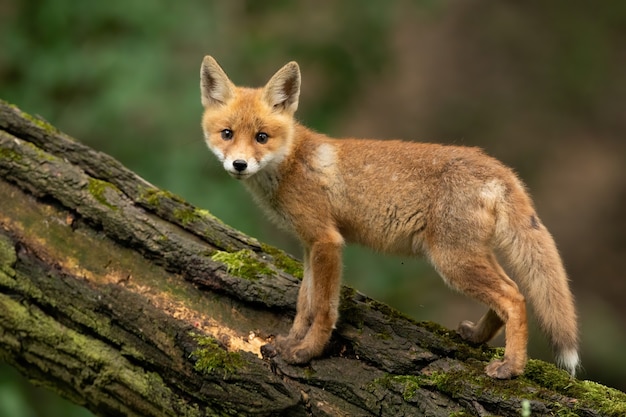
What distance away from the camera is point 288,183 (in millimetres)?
5328

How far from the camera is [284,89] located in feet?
18.4

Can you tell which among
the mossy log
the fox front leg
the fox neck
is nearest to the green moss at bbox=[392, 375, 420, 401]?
the mossy log

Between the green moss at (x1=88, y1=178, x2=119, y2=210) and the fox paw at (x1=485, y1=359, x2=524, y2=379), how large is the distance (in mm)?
2707

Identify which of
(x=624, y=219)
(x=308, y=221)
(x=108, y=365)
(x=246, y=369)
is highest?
(x=624, y=219)

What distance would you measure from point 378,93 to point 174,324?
11218 mm

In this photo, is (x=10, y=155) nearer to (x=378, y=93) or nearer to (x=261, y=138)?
(x=261, y=138)

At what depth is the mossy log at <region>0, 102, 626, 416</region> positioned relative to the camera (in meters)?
4.37

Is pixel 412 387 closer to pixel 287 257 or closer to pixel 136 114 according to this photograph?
pixel 287 257

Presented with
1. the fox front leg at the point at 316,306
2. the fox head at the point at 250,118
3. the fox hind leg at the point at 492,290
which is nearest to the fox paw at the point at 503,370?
the fox hind leg at the point at 492,290

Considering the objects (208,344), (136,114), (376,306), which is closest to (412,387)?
(376,306)

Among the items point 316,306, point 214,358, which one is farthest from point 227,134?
point 214,358

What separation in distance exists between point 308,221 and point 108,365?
5.25ft

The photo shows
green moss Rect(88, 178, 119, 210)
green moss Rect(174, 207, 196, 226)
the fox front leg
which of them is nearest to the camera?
the fox front leg

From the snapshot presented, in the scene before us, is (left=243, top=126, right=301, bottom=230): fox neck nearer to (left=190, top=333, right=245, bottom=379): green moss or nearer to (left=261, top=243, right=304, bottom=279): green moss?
(left=261, top=243, right=304, bottom=279): green moss
